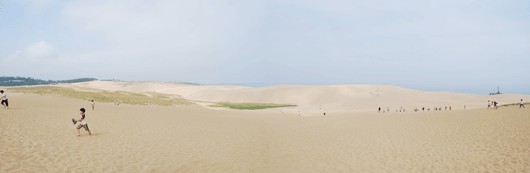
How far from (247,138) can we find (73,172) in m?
10.5

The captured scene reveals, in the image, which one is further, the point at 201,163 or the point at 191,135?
the point at 191,135

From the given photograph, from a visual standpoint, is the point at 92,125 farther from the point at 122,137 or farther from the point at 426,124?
the point at 426,124

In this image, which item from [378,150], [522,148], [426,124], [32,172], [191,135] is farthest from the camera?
[426,124]

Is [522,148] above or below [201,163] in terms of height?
above

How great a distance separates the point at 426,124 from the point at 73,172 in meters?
23.6

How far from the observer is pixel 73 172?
8852mm

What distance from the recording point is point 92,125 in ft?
58.0

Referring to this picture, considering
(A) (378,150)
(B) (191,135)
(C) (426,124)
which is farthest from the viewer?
(C) (426,124)

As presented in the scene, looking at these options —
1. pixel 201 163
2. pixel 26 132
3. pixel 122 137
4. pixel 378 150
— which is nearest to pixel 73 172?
pixel 201 163

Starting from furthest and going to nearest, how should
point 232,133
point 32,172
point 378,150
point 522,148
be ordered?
point 232,133 → point 378,150 → point 522,148 → point 32,172

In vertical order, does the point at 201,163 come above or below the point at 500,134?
below

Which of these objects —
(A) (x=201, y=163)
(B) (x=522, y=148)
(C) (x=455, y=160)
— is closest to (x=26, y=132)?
(A) (x=201, y=163)

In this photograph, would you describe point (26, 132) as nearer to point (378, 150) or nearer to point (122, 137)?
point (122, 137)

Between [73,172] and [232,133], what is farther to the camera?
[232,133]
